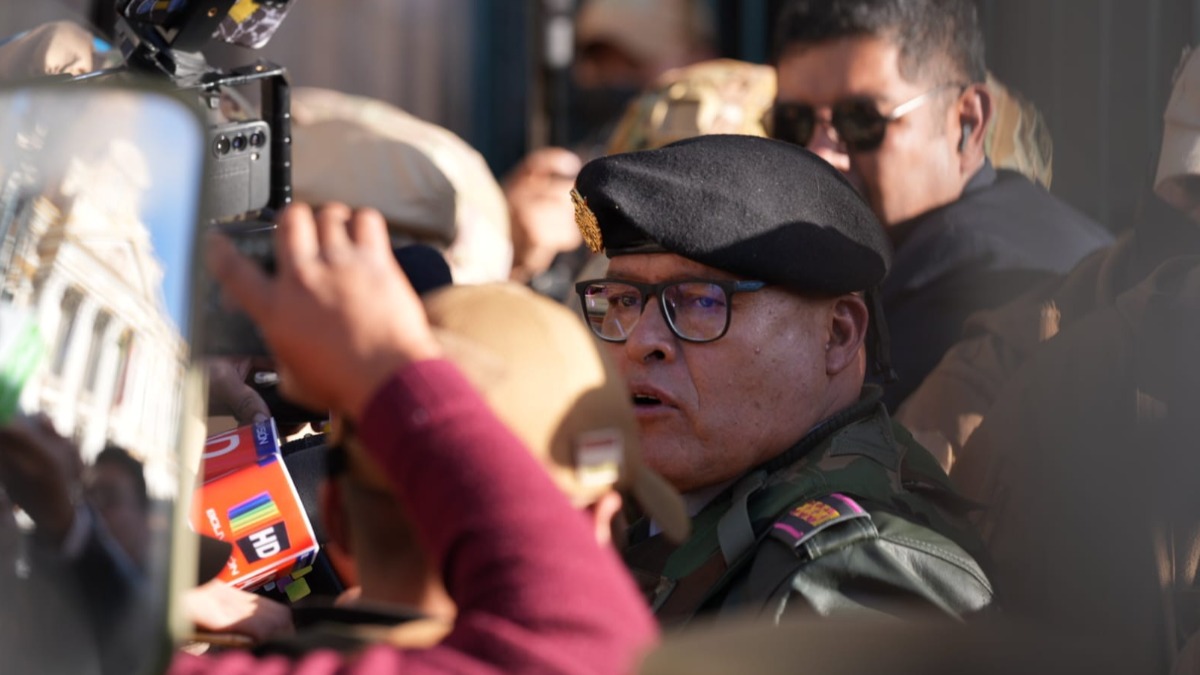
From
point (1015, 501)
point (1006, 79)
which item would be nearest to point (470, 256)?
point (1006, 79)

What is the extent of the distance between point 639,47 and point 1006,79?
321 centimetres

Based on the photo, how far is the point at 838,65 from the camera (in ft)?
8.95

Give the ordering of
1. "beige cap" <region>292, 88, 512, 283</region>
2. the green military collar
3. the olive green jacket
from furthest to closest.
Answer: "beige cap" <region>292, 88, 512, 283</region> < the green military collar < the olive green jacket

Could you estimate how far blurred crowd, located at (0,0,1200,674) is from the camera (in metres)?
0.94

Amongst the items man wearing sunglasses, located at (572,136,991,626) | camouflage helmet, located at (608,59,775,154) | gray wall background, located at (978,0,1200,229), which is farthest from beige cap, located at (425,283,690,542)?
camouflage helmet, located at (608,59,775,154)

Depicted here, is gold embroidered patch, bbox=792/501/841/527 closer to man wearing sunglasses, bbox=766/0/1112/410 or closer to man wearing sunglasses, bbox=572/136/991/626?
man wearing sunglasses, bbox=572/136/991/626

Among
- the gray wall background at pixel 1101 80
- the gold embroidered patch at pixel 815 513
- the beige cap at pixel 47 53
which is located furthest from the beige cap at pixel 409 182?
the gold embroidered patch at pixel 815 513

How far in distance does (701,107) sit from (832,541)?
1.89m

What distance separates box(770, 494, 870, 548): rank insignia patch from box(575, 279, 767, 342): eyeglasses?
10.3 inches

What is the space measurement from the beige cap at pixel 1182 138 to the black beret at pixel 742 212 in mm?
339

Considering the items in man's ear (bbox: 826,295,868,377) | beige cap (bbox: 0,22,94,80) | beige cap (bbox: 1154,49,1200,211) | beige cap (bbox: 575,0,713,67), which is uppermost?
beige cap (bbox: 0,22,94,80)

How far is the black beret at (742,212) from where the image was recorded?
1.77 metres

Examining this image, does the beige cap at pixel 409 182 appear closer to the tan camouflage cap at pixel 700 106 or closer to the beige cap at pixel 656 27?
the tan camouflage cap at pixel 700 106

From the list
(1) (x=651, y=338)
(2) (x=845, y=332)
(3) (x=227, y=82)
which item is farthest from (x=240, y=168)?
(2) (x=845, y=332)
